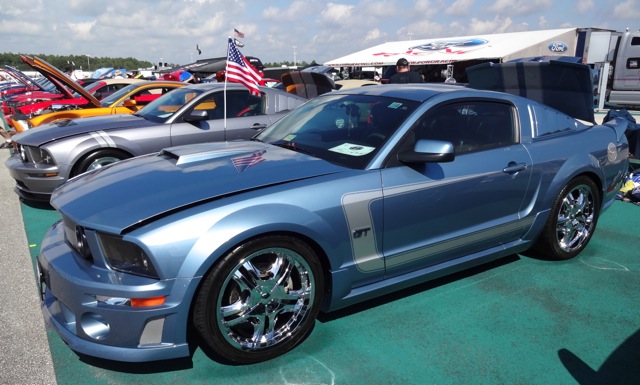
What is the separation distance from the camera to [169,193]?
7.95 ft

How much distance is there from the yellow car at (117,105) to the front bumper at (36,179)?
1809 mm

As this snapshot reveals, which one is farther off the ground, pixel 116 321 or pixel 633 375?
pixel 116 321

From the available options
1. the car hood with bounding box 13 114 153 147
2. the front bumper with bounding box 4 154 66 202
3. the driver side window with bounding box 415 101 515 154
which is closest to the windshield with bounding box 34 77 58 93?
the car hood with bounding box 13 114 153 147

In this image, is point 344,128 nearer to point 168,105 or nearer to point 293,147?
point 293,147

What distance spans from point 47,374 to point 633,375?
3114mm

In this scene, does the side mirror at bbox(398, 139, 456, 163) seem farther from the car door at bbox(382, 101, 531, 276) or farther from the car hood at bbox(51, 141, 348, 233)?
the car hood at bbox(51, 141, 348, 233)

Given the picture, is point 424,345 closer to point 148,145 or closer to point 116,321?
point 116,321

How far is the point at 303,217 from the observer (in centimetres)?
245

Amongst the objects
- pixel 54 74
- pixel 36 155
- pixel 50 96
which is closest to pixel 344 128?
pixel 36 155

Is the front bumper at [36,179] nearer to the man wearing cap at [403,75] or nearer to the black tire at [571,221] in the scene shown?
the black tire at [571,221]

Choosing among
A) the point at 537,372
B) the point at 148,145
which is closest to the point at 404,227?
the point at 537,372

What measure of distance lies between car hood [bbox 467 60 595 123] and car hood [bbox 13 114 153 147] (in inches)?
163

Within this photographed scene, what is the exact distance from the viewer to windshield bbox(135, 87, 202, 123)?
19.2ft

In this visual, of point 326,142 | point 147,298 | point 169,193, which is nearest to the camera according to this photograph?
point 147,298
